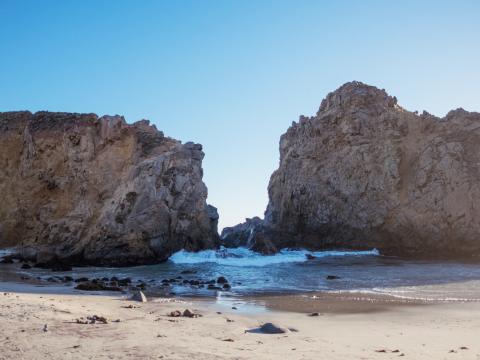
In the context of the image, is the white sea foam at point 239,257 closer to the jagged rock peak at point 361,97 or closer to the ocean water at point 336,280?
the ocean water at point 336,280

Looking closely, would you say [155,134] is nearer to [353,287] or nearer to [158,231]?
[158,231]

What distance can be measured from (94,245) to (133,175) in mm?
5224

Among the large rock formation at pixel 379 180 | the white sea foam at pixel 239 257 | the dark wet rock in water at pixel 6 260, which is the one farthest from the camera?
the large rock formation at pixel 379 180

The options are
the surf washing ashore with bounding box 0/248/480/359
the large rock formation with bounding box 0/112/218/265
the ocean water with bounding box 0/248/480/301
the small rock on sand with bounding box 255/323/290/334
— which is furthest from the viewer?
the large rock formation with bounding box 0/112/218/265

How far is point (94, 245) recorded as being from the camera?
31500 mm

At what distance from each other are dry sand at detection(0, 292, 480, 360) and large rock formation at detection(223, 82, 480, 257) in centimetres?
2623

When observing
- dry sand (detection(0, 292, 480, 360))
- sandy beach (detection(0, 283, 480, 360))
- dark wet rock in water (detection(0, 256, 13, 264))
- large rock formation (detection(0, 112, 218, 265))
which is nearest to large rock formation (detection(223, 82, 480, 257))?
large rock formation (detection(0, 112, 218, 265))

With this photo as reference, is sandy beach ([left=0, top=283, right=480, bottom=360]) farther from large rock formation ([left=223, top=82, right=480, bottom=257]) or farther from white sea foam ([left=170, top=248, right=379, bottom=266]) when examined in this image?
large rock formation ([left=223, top=82, right=480, bottom=257])

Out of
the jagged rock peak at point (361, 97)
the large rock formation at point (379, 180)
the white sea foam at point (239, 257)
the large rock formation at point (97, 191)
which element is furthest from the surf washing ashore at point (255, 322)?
the jagged rock peak at point (361, 97)

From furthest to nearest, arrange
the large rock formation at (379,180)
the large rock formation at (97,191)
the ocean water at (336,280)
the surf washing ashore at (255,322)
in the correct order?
the large rock formation at (379,180) < the large rock formation at (97,191) < the ocean water at (336,280) < the surf washing ashore at (255,322)

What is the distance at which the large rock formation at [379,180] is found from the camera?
36.1 meters

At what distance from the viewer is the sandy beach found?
6.36 meters

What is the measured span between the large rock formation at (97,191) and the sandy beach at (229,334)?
19701mm

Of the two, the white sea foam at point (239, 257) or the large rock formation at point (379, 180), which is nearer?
the white sea foam at point (239, 257)
